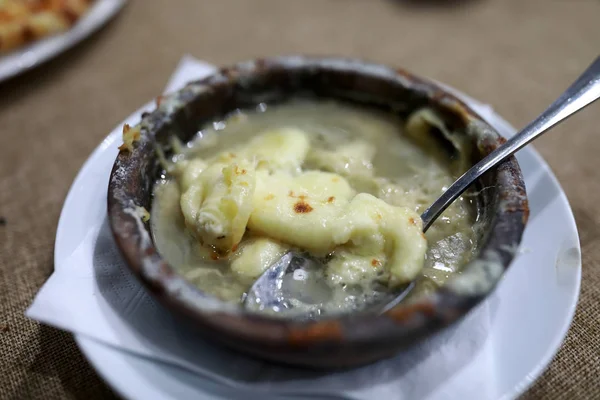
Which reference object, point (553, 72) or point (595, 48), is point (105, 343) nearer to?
point (553, 72)

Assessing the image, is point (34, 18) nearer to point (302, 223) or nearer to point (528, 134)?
point (302, 223)

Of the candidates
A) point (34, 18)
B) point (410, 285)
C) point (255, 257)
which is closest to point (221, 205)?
point (255, 257)

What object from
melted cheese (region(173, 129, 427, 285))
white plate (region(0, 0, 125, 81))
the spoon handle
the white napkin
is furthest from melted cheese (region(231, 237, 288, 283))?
white plate (region(0, 0, 125, 81))

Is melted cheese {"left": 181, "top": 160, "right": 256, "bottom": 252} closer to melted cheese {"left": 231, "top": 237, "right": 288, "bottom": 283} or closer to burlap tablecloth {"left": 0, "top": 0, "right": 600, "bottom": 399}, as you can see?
melted cheese {"left": 231, "top": 237, "right": 288, "bottom": 283}

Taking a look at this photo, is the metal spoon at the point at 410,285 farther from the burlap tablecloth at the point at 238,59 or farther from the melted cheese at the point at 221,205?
the burlap tablecloth at the point at 238,59

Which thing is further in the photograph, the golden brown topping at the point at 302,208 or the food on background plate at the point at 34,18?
the food on background plate at the point at 34,18

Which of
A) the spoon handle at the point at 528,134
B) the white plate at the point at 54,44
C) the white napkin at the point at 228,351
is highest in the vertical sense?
the spoon handle at the point at 528,134

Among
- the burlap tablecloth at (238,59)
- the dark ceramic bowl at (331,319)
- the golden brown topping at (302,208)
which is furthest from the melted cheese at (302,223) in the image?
the burlap tablecloth at (238,59)
